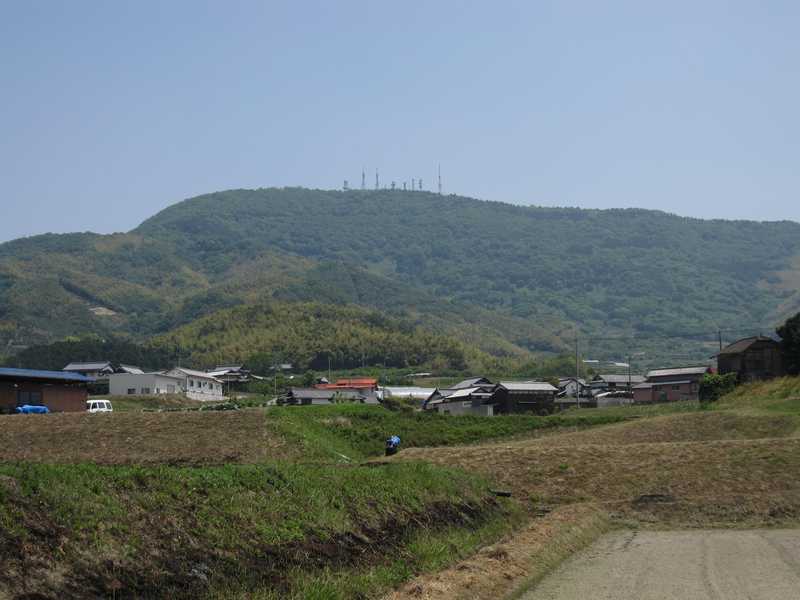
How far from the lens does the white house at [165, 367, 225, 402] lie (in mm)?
83938

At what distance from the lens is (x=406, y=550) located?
56.3 feet

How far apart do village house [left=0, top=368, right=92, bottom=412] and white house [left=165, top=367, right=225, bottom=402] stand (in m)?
32.5

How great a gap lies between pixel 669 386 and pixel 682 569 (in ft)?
243

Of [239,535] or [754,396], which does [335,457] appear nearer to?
[239,535]

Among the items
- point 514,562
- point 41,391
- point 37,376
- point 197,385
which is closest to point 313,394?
point 197,385

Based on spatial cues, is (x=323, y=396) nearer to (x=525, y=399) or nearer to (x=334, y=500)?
(x=525, y=399)

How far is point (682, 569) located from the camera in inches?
705

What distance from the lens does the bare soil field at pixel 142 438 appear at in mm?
32875

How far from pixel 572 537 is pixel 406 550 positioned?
18.5ft

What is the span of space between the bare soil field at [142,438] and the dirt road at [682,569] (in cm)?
1505

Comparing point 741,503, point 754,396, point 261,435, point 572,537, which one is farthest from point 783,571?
point 754,396

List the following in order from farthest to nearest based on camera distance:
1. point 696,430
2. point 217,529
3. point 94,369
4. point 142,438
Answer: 1. point 94,369
2. point 696,430
3. point 142,438
4. point 217,529

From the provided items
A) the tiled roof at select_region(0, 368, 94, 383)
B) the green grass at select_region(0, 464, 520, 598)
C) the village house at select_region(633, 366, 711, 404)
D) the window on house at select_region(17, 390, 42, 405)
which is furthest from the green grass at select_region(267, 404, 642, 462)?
the village house at select_region(633, 366, 711, 404)

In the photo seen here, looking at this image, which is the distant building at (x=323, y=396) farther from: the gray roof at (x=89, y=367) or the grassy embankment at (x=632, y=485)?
the grassy embankment at (x=632, y=485)
